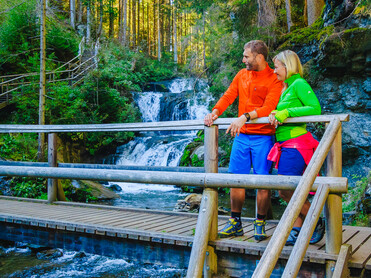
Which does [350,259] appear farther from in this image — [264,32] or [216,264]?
[264,32]

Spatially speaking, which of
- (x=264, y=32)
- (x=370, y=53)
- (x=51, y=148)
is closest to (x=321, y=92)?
(x=370, y=53)

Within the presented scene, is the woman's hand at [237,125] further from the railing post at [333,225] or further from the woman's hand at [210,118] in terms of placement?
the railing post at [333,225]

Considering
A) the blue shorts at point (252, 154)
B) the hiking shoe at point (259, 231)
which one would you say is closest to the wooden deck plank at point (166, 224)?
the hiking shoe at point (259, 231)

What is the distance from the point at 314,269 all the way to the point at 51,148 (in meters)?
4.72

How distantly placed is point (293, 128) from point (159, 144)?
13611 millimetres

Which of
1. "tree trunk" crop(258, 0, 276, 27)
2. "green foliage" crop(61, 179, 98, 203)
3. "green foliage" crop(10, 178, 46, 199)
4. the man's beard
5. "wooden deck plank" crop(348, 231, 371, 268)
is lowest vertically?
"green foliage" crop(61, 179, 98, 203)

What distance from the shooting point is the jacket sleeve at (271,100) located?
351 cm

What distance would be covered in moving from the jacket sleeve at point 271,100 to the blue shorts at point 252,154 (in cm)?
26

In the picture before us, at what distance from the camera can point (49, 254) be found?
18.1 ft


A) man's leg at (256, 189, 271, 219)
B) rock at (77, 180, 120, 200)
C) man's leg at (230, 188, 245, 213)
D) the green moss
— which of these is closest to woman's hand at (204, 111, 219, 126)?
man's leg at (230, 188, 245, 213)

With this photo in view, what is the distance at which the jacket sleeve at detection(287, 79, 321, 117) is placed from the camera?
10.8 feet

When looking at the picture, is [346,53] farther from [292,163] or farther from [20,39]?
[20,39]

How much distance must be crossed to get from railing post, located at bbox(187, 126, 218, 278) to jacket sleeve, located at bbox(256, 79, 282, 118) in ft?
1.69

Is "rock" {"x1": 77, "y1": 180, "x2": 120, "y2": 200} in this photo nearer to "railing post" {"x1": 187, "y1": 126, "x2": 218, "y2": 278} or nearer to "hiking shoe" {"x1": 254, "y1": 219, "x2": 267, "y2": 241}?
"railing post" {"x1": 187, "y1": 126, "x2": 218, "y2": 278}
